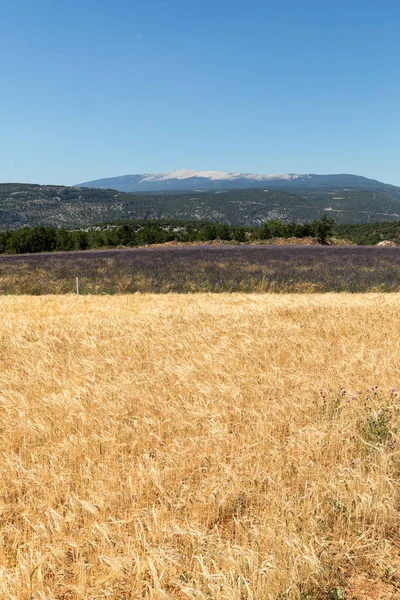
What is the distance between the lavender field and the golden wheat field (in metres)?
12.2

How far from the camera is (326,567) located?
8.50ft

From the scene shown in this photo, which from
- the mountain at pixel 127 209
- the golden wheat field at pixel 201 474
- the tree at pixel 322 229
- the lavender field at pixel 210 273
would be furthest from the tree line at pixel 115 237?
the mountain at pixel 127 209

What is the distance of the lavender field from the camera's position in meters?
19.6

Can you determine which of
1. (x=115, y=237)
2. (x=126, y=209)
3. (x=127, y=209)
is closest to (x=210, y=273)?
(x=115, y=237)

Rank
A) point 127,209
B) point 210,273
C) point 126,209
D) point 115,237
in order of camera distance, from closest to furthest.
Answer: point 210,273
point 115,237
point 126,209
point 127,209

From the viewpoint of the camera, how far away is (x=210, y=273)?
2217 centimetres

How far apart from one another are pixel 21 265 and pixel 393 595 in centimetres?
2670

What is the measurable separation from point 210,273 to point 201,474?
18.9 meters

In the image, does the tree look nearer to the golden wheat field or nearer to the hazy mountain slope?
the golden wheat field

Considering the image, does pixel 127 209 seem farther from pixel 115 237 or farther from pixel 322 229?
pixel 322 229

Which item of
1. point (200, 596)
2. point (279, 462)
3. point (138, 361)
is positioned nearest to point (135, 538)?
point (200, 596)

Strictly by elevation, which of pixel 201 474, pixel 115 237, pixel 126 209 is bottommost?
pixel 201 474

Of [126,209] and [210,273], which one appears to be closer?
[210,273]

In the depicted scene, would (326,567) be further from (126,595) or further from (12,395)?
(12,395)
